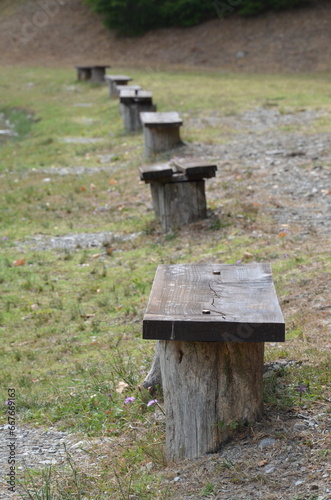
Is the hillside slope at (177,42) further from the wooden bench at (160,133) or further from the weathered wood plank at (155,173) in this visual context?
the weathered wood plank at (155,173)

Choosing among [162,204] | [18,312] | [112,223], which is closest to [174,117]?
[112,223]

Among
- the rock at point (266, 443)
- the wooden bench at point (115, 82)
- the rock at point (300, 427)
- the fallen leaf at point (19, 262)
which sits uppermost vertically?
the wooden bench at point (115, 82)

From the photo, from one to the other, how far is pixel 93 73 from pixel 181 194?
16.1 meters

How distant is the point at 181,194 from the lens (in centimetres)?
774

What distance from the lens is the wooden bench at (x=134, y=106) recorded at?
1346cm

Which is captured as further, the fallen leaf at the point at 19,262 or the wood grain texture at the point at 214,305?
the fallen leaf at the point at 19,262

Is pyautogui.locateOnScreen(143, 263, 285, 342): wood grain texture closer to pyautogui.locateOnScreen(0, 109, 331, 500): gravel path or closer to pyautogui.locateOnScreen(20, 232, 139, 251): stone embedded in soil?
pyautogui.locateOnScreen(0, 109, 331, 500): gravel path

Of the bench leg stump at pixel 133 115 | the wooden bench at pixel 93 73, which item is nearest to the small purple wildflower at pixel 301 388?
the bench leg stump at pixel 133 115

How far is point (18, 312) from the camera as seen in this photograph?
627cm

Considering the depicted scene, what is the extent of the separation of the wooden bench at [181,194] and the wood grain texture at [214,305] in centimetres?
378

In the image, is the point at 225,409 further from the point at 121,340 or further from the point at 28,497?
the point at 121,340

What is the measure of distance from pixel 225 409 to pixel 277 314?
0.50 metres

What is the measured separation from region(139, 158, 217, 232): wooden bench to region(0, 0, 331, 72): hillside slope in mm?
17722

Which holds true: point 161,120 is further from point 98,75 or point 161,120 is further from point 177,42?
point 177,42
